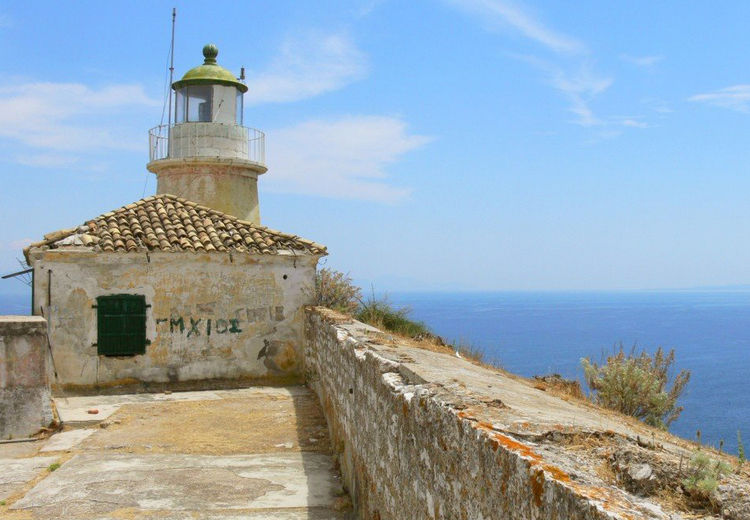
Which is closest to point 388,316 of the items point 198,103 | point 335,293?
point 335,293

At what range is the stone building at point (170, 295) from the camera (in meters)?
12.9

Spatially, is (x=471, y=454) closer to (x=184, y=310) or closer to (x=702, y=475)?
(x=702, y=475)

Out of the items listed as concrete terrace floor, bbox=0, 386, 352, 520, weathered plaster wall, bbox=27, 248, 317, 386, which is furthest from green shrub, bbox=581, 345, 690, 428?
weathered plaster wall, bbox=27, 248, 317, 386

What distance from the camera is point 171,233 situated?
14086 mm

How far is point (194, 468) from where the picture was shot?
8281mm

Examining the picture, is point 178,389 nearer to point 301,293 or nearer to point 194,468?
point 301,293

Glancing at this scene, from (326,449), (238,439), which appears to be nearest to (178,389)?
(238,439)

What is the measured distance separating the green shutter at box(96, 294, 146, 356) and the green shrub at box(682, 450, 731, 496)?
467 inches

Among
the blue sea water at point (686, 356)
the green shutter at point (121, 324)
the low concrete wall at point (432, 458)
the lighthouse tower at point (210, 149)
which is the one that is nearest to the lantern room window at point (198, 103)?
the lighthouse tower at point (210, 149)

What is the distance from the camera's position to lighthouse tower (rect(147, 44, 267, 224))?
1983cm

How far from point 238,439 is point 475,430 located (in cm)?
686

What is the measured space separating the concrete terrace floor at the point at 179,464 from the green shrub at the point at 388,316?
2.84 meters

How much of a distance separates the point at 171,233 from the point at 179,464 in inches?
256

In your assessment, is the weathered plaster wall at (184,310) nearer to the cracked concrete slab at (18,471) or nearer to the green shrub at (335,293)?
the green shrub at (335,293)
